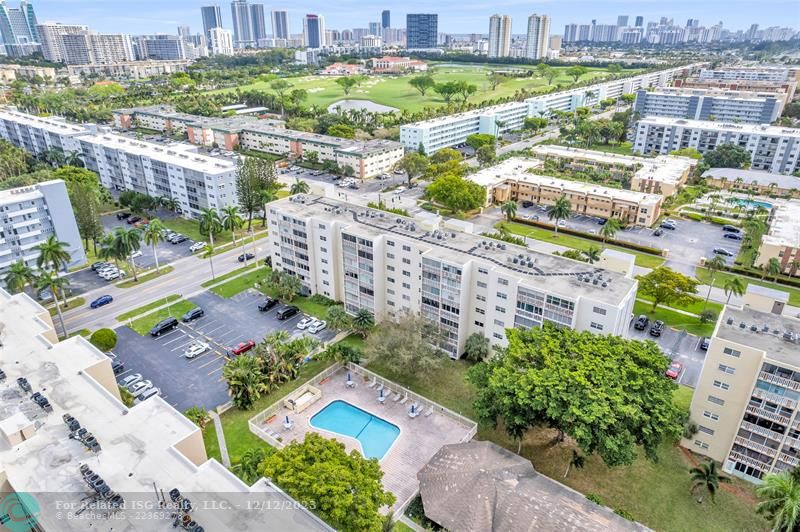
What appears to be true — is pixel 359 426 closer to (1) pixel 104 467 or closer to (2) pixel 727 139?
(1) pixel 104 467

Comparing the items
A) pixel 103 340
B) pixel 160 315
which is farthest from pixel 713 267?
pixel 103 340

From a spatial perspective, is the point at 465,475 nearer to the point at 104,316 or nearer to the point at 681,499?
the point at 681,499

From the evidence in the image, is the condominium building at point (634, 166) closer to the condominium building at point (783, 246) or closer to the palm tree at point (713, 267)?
the condominium building at point (783, 246)

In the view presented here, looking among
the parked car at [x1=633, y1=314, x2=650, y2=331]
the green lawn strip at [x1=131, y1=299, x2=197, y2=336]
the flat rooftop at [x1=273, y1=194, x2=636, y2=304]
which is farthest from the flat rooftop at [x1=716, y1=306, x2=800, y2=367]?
the green lawn strip at [x1=131, y1=299, x2=197, y2=336]

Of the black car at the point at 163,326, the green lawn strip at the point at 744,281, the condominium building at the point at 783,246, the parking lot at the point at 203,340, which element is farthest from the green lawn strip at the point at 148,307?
the condominium building at the point at 783,246

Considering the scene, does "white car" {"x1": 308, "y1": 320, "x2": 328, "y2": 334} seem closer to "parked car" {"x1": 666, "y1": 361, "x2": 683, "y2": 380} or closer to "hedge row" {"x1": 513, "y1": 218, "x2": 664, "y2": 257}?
"parked car" {"x1": 666, "y1": 361, "x2": 683, "y2": 380}

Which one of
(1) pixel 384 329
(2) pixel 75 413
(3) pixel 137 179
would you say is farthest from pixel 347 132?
(2) pixel 75 413
